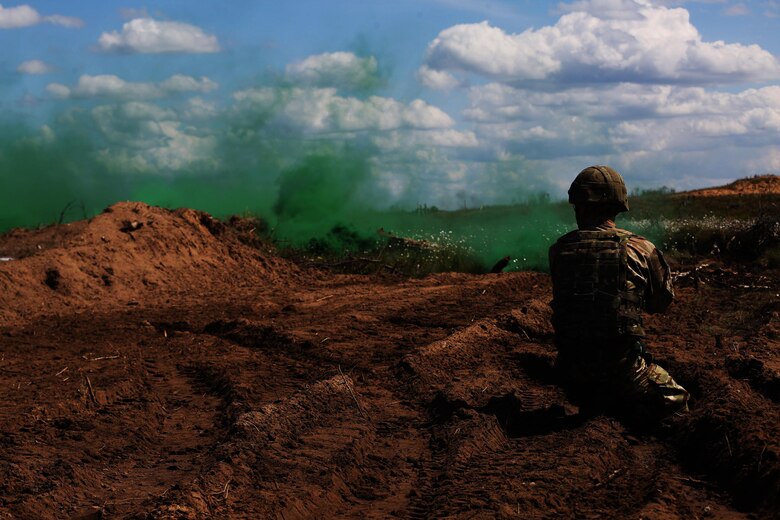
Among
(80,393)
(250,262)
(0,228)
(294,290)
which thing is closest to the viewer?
(80,393)

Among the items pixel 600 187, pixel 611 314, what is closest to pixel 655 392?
pixel 611 314

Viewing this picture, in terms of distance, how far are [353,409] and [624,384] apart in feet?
7.47

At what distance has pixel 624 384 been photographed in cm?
761

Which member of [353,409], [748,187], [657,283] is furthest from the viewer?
[748,187]

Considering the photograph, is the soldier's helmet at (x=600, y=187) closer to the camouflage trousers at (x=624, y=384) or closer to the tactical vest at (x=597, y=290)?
the tactical vest at (x=597, y=290)

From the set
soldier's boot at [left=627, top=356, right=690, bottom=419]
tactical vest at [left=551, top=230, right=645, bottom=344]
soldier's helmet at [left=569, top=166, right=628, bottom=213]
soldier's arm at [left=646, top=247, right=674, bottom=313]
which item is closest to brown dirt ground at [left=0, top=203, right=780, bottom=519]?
soldier's boot at [left=627, top=356, right=690, bottom=419]

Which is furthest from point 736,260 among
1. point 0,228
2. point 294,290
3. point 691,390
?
point 0,228

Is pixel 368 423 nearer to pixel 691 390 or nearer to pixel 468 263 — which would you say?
pixel 691 390

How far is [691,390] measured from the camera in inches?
351

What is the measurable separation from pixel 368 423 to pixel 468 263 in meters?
12.7

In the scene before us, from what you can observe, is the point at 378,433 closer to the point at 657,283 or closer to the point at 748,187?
the point at 657,283

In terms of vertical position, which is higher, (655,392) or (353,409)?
(655,392)

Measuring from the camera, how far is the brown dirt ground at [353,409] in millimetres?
6031

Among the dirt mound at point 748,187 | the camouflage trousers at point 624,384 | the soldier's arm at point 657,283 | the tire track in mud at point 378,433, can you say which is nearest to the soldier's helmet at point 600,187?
the soldier's arm at point 657,283
